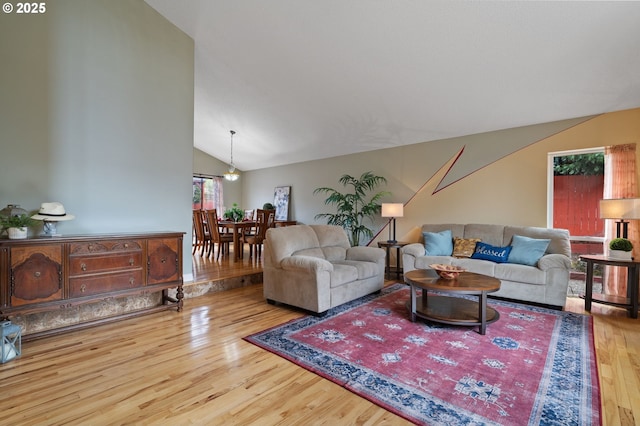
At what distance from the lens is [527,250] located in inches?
152

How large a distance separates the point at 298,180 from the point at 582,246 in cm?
551

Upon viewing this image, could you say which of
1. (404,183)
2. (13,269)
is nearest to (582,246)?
(404,183)

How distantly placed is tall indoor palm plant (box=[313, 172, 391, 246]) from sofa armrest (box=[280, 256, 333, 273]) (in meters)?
2.64

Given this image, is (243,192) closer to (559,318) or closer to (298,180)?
(298,180)

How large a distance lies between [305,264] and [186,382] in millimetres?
1519

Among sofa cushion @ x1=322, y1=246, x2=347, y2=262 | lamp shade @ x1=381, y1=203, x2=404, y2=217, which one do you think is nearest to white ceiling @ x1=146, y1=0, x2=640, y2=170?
lamp shade @ x1=381, y1=203, x2=404, y2=217

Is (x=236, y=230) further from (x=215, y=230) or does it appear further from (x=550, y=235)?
(x=550, y=235)

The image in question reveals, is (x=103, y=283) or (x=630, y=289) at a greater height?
(x=103, y=283)

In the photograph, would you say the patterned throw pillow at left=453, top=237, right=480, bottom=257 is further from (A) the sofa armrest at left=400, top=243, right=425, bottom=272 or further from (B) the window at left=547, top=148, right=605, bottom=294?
(B) the window at left=547, top=148, right=605, bottom=294

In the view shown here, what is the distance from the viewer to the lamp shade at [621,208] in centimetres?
318

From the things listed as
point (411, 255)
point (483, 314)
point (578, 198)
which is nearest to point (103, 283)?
point (483, 314)

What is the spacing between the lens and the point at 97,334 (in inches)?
109

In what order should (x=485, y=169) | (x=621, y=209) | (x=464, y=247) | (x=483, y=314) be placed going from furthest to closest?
(x=485, y=169)
(x=464, y=247)
(x=621, y=209)
(x=483, y=314)

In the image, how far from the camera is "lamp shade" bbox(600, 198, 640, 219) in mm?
3180
